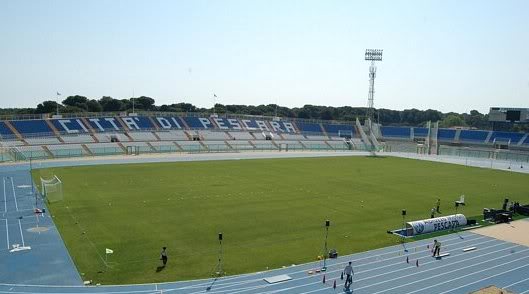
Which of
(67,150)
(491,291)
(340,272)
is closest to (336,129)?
(67,150)

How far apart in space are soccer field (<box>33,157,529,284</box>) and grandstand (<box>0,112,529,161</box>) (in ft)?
50.6

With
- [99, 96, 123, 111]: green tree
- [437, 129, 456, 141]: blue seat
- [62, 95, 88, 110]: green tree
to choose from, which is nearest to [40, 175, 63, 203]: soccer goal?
[437, 129, 456, 141]: blue seat

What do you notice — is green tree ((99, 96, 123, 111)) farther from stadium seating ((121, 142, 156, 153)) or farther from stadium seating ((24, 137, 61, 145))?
stadium seating ((24, 137, 61, 145))

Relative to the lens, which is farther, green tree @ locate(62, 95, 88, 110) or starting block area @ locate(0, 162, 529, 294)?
green tree @ locate(62, 95, 88, 110)

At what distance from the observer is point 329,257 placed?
64.6ft

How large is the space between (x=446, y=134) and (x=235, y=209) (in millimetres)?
73483

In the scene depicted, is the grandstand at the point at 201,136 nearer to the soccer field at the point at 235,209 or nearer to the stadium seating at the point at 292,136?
the stadium seating at the point at 292,136

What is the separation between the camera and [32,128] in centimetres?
6250

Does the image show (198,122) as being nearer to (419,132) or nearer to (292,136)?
(292,136)

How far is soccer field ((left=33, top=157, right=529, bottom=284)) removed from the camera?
63.1ft

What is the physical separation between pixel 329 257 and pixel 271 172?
26.7 meters

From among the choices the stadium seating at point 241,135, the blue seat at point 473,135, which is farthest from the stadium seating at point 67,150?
the blue seat at point 473,135

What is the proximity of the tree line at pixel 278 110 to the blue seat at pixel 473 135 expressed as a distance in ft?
17.4

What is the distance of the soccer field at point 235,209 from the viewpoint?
63.1ft
